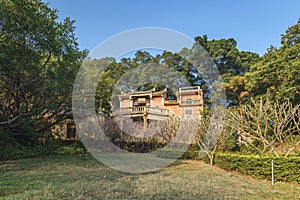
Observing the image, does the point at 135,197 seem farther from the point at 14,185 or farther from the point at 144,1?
the point at 144,1

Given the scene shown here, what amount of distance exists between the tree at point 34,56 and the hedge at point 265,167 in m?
6.92

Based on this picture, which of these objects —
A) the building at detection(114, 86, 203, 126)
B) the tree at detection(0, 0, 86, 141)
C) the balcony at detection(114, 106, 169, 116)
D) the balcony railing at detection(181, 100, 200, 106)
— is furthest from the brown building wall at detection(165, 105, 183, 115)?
the tree at detection(0, 0, 86, 141)

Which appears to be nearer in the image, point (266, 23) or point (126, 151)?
point (266, 23)

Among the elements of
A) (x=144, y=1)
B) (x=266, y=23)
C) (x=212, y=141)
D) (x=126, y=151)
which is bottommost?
(x=126, y=151)

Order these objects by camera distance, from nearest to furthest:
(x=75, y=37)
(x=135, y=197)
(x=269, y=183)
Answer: (x=135, y=197)
(x=269, y=183)
(x=75, y=37)

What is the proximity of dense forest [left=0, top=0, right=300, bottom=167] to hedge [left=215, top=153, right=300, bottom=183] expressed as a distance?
38.3 inches

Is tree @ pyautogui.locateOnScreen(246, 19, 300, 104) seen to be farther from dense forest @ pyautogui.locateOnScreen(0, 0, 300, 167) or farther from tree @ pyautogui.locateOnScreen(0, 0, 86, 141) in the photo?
tree @ pyautogui.locateOnScreen(0, 0, 86, 141)

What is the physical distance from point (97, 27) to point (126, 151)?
28.3 feet

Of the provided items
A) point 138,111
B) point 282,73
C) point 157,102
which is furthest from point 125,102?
point 282,73

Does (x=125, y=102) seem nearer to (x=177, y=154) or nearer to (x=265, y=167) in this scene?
(x=177, y=154)

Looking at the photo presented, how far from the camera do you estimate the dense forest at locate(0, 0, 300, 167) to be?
6613mm

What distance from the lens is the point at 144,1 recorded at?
8.88 metres

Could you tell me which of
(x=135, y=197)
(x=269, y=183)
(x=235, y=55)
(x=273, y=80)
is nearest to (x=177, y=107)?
(x=273, y=80)

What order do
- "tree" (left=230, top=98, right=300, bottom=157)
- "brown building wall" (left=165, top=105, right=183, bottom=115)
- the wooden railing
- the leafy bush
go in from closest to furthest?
1. "tree" (left=230, top=98, right=300, bottom=157)
2. the leafy bush
3. the wooden railing
4. "brown building wall" (left=165, top=105, right=183, bottom=115)
